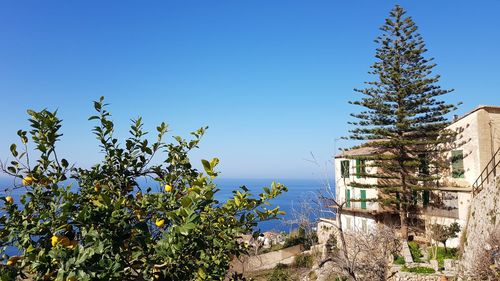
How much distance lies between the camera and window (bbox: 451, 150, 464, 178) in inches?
788

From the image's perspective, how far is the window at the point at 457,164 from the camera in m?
20.0

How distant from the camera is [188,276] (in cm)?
293

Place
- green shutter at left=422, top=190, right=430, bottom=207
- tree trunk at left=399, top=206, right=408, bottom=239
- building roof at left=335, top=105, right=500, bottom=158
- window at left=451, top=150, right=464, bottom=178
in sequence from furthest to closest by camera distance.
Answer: green shutter at left=422, top=190, right=430, bottom=207 < tree trunk at left=399, top=206, right=408, bottom=239 < window at left=451, top=150, right=464, bottom=178 < building roof at left=335, top=105, right=500, bottom=158

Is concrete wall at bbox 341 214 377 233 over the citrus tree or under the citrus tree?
under

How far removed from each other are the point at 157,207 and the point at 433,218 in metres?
22.1

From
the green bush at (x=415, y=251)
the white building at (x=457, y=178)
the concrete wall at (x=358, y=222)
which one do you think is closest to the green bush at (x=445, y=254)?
the green bush at (x=415, y=251)

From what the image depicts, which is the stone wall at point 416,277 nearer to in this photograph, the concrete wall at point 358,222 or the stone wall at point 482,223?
the stone wall at point 482,223

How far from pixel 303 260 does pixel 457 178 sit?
11767 millimetres

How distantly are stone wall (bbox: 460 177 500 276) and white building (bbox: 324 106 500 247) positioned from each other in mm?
1923

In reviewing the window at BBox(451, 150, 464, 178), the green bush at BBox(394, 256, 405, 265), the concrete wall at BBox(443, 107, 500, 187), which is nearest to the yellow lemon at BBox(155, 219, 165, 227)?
the green bush at BBox(394, 256, 405, 265)

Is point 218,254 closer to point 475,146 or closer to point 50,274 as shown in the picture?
point 50,274

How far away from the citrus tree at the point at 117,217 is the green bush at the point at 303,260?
22.8 meters

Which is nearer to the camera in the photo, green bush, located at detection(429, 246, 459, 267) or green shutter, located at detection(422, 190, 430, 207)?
green bush, located at detection(429, 246, 459, 267)

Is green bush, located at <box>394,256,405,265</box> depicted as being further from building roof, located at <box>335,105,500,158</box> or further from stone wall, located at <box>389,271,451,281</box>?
building roof, located at <box>335,105,500,158</box>
